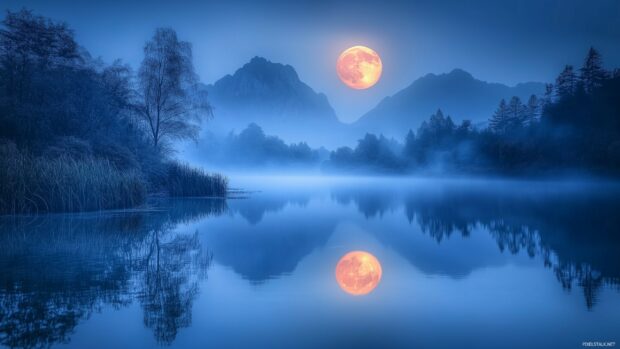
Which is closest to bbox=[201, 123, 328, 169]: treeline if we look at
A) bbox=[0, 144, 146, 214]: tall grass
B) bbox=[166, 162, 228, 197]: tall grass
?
bbox=[166, 162, 228, 197]: tall grass

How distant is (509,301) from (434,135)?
9998cm

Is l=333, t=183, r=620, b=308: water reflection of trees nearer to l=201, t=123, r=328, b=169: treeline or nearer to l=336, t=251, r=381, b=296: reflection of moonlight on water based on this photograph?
l=336, t=251, r=381, b=296: reflection of moonlight on water

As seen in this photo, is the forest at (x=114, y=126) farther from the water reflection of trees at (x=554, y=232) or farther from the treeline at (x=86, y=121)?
the water reflection of trees at (x=554, y=232)

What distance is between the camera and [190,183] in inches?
1130

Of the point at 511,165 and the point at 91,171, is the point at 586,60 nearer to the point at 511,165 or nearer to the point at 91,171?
the point at 511,165

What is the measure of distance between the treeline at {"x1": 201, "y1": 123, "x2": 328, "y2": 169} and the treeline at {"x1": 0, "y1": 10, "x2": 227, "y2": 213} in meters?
103

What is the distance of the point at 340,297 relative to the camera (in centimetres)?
711

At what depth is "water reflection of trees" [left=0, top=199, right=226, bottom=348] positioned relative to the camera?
218 inches

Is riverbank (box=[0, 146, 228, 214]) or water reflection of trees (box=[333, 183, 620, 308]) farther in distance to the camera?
riverbank (box=[0, 146, 228, 214])

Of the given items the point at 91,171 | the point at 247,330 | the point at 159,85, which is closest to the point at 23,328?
the point at 247,330

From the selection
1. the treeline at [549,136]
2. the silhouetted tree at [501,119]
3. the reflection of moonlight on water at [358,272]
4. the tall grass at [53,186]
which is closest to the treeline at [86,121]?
the tall grass at [53,186]

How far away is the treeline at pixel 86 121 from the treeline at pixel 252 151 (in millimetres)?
102989

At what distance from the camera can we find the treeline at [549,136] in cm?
6325

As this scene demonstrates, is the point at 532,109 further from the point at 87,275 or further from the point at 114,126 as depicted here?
the point at 87,275
